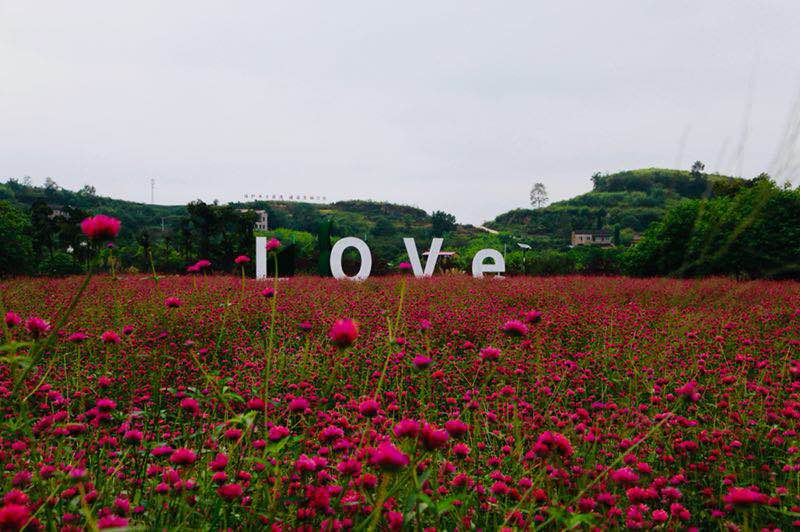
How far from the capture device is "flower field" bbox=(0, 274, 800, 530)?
1.35 m

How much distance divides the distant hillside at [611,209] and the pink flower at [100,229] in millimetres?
78414

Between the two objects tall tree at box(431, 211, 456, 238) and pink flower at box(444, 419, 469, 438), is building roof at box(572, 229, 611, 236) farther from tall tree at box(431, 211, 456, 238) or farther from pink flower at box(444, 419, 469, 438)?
pink flower at box(444, 419, 469, 438)

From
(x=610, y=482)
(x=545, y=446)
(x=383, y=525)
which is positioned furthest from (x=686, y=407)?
(x=383, y=525)

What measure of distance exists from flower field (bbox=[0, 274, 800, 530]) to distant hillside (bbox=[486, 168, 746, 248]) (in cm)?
7460

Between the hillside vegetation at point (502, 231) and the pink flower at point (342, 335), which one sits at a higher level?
the hillside vegetation at point (502, 231)

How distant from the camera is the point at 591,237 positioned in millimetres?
83188

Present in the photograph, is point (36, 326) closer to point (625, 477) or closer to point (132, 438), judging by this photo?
point (132, 438)

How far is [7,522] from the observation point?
87cm

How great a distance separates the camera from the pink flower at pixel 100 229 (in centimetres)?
116

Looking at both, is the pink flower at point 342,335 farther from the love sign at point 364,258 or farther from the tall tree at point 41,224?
the tall tree at point 41,224

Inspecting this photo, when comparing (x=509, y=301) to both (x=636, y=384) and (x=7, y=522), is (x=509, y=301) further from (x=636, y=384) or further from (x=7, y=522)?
(x=7, y=522)

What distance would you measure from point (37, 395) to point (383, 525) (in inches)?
99.5

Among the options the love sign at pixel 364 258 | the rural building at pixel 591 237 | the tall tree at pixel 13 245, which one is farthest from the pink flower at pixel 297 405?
the rural building at pixel 591 237

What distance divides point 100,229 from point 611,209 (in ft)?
340
